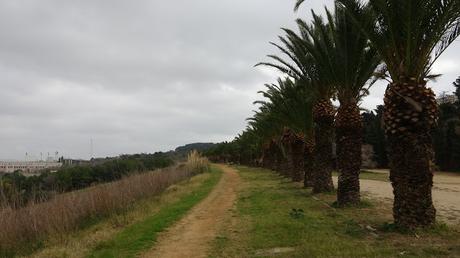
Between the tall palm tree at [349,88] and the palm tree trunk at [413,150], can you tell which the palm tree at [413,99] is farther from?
the tall palm tree at [349,88]

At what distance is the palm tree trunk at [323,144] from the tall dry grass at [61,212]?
7.60 metres

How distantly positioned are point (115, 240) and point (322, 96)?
12543mm

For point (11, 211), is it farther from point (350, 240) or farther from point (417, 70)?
point (417, 70)

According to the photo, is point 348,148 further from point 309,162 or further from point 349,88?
point 309,162

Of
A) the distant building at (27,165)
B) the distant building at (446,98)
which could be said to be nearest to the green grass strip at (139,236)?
the distant building at (27,165)

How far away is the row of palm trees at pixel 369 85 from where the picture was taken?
37.6ft

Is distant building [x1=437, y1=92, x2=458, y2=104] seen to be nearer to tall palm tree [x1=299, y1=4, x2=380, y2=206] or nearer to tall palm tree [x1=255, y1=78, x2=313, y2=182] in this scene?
tall palm tree [x1=255, y1=78, x2=313, y2=182]

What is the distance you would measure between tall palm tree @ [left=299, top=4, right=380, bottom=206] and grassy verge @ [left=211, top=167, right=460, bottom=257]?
1.03 meters

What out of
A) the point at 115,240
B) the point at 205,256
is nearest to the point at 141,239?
the point at 115,240

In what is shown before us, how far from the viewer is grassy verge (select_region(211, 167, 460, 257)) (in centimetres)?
938

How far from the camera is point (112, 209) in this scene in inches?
680

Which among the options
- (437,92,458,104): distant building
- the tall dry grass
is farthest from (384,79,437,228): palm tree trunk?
(437,92,458,104): distant building

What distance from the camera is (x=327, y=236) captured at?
11.1 m

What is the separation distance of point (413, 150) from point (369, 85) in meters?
8.12
